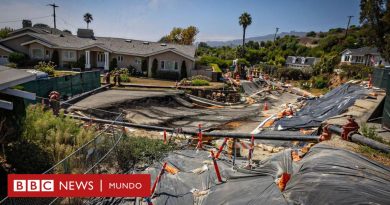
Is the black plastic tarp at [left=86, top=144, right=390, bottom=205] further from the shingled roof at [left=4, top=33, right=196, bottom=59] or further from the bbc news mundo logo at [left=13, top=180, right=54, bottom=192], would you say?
the shingled roof at [left=4, top=33, right=196, bottom=59]

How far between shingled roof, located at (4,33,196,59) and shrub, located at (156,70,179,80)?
2.67 meters

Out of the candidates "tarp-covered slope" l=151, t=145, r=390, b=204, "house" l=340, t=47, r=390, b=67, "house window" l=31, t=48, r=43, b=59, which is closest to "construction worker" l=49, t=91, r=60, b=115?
"tarp-covered slope" l=151, t=145, r=390, b=204

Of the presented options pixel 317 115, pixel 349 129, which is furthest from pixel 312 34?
pixel 349 129

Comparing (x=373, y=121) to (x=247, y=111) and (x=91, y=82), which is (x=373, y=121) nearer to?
(x=247, y=111)

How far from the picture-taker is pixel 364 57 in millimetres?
59406

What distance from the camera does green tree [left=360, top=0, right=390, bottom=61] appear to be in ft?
69.3

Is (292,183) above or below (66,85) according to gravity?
below

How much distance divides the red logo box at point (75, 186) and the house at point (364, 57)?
5408 centimetres

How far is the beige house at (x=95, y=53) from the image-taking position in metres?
38.4

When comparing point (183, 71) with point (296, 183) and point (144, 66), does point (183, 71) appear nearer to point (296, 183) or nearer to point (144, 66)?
point (144, 66)

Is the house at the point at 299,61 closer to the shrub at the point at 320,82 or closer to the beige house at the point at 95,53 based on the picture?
the shrub at the point at 320,82

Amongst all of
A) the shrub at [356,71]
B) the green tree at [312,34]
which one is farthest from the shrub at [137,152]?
the green tree at [312,34]

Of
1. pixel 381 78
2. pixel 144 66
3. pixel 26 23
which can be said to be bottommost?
pixel 144 66

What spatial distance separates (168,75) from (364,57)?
1716 inches
